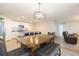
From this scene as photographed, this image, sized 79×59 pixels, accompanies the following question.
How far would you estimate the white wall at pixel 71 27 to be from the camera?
163 centimetres

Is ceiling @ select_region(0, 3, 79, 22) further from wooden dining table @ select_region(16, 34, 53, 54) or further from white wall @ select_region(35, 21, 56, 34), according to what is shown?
wooden dining table @ select_region(16, 34, 53, 54)

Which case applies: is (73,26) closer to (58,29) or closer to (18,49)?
(58,29)

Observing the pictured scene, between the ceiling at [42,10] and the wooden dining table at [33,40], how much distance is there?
0.34m

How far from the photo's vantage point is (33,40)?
162 centimetres

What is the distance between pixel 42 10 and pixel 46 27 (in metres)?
0.34

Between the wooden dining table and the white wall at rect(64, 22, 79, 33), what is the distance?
35cm

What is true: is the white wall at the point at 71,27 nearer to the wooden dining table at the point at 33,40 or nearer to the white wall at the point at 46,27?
→ the white wall at the point at 46,27

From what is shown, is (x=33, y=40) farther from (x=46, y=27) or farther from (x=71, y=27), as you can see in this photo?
(x=71, y=27)

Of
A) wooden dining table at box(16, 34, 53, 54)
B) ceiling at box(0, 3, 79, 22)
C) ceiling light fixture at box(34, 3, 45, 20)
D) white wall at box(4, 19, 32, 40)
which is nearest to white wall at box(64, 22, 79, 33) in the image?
ceiling at box(0, 3, 79, 22)

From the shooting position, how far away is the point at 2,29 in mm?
1509

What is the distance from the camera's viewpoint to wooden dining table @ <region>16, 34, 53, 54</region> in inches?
61.2

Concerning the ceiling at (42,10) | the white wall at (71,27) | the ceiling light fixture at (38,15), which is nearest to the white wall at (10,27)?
the ceiling at (42,10)

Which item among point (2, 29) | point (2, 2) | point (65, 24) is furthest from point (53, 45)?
point (2, 2)

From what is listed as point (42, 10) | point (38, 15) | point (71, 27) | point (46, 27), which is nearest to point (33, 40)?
point (46, 27)
